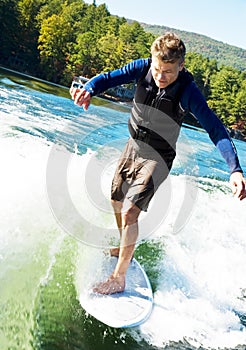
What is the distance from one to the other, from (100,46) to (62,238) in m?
52.9

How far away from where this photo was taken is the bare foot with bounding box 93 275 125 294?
331 centimetres

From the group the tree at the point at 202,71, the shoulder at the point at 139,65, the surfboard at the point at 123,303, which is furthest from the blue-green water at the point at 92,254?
the tree at the point at 202,71

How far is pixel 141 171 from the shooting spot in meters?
3.33

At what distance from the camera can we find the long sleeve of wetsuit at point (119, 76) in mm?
3189

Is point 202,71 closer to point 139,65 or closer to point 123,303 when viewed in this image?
point 139,65

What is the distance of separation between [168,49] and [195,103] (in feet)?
1.46

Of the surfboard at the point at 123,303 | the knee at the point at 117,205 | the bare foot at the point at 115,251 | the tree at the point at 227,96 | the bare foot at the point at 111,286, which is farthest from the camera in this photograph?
the tree at the point at 227,96

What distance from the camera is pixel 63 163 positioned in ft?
22.0

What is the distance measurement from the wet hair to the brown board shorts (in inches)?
30.3

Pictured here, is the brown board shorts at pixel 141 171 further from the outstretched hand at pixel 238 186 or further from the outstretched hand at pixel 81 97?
the outstretched hand at pixel 238 186

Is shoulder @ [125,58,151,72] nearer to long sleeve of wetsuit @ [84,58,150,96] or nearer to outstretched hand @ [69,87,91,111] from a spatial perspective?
long sleeve of wetsuit @ [84,58,150,96]

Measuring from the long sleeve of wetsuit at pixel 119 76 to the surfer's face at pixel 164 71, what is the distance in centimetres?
20

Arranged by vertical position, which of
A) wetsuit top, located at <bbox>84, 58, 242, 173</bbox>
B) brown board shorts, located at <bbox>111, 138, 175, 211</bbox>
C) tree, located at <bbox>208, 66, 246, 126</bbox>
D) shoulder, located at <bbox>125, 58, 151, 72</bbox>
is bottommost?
tree, located at <bbox>208, 66, 246, 126</bbox>

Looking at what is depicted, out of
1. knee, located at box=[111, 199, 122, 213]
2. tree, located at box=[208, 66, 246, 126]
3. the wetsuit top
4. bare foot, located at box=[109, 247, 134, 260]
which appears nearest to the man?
the wetsuit top
